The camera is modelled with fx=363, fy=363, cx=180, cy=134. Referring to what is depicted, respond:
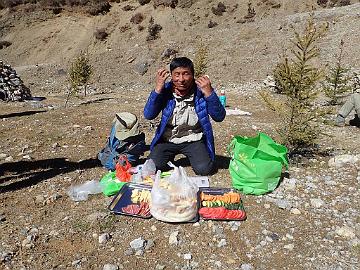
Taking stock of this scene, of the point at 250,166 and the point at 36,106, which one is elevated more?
the point at 250,166

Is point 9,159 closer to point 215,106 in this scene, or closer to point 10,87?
point 215,106

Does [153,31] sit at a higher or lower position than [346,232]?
lower

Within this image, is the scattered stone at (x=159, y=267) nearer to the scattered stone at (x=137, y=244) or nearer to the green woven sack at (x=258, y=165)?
the scattered stone at (x=137, y=244)

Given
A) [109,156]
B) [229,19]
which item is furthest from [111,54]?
[109,156]

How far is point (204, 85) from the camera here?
4520 millimetres

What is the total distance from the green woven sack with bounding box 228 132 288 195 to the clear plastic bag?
5.83 ft

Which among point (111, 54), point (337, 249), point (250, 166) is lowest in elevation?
point (111, 54)

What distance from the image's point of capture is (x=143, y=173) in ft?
15.8

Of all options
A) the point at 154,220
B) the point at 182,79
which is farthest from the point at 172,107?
the point at 154,220

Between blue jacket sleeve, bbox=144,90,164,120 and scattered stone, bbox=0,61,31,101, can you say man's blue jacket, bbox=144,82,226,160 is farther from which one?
scattered stone, bbox=0,61,31,101

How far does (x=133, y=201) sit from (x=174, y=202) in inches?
24.4

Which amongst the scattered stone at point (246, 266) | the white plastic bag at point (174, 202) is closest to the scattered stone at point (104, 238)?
the white plastic bag at point (174, 202)

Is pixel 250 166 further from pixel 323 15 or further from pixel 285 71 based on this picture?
pixel 323 15

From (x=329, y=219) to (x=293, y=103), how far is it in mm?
1872
